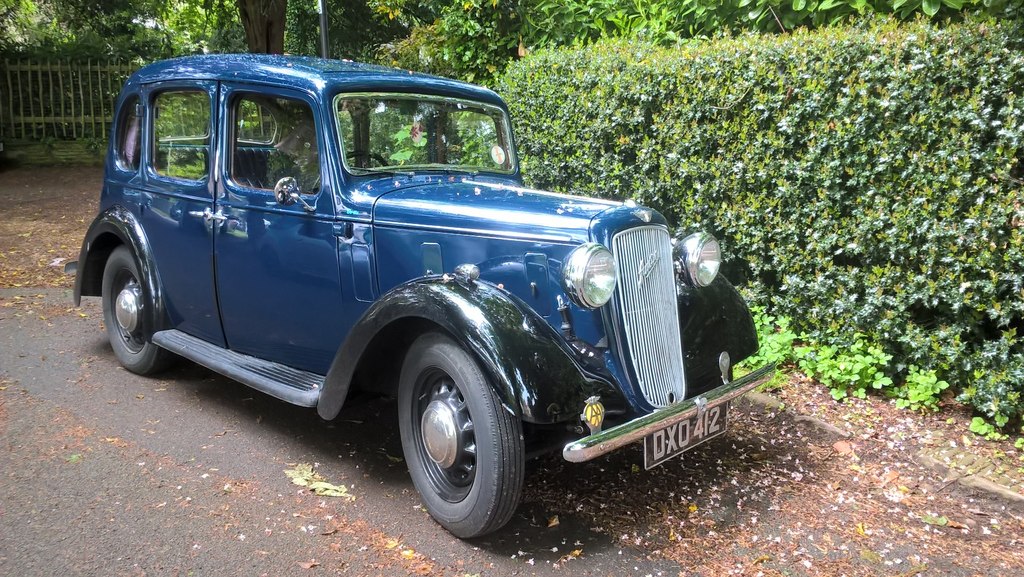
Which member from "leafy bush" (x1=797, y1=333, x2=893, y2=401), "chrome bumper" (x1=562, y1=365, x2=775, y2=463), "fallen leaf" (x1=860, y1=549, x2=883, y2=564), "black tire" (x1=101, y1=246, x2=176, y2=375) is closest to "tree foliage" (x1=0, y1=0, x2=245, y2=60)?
Answer: "black tire" (x1=101, y1=246, x2=176, y2=375)

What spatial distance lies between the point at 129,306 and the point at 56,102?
1095 centimetres

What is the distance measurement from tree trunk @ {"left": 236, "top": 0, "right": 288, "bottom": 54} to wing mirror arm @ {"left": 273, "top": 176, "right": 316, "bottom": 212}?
26.1ft

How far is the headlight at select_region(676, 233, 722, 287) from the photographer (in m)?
3.51

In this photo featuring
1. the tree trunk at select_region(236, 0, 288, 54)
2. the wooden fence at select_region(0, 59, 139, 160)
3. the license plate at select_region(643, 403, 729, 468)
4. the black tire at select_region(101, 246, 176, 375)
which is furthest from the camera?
the wooden fence at select_region(0, 59, 139, 160)

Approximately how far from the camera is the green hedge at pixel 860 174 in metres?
3.78

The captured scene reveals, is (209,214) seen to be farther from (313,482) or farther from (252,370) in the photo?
(313,482)

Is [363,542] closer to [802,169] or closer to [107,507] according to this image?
[107,507]

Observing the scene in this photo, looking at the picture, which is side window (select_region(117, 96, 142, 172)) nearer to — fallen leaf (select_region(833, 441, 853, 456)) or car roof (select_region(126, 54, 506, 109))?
car roof (select_region(126, 54, 506, 109))

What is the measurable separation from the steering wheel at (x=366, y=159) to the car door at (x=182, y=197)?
916 mm

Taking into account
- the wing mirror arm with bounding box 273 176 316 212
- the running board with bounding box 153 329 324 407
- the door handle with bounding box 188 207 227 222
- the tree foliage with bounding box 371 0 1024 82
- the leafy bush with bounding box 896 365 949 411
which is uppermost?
the tree foliage with bounding box 371 0 1024 82

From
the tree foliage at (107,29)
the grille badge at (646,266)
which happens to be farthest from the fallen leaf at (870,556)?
the tree foliage at (107,29)

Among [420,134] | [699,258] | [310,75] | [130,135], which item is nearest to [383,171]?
[420,134]

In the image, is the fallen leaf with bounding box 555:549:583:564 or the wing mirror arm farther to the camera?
the wing mirror arm

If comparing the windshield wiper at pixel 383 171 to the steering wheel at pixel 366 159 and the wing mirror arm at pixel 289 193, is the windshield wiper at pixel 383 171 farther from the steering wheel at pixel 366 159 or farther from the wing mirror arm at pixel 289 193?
the wing mirror arm at pixel 289 193
